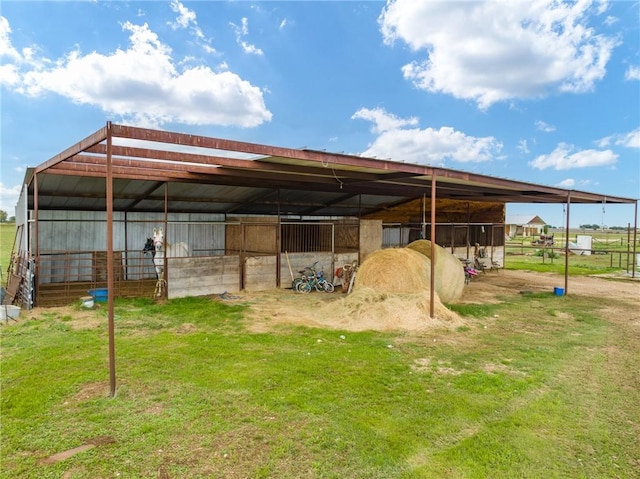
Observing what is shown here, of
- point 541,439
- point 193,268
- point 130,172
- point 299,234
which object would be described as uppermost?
point 130,172

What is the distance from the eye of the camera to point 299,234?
1372 centimetres

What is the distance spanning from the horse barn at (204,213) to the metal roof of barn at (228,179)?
0.10ft

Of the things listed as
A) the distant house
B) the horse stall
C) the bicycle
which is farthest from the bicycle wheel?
the distant house

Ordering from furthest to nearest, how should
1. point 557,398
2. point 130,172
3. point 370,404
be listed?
point 130,172
point 557,398
point 370,404

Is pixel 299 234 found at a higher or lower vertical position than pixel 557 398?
higher

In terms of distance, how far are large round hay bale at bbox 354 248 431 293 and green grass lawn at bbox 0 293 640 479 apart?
1789 millimetres

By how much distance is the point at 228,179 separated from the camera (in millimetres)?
10461

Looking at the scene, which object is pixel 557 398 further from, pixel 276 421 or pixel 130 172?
pixel 130 172

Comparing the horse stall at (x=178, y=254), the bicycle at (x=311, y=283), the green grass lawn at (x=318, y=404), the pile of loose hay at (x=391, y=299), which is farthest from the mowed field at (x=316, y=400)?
the bicycle at (x=311, y=283)

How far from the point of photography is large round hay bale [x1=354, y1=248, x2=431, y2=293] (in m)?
8.59

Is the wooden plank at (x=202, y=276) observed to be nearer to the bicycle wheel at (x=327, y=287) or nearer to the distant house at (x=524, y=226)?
the bicycle wheel at (x=327, y=287)

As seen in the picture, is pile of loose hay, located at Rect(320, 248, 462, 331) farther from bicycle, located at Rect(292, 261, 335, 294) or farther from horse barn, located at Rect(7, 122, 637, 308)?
bicycle, located at Rect(292, 261, 335, 294)

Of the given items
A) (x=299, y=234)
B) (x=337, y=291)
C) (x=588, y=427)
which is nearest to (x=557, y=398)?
(x=588, y=427)

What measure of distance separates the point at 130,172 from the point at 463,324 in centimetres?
785
